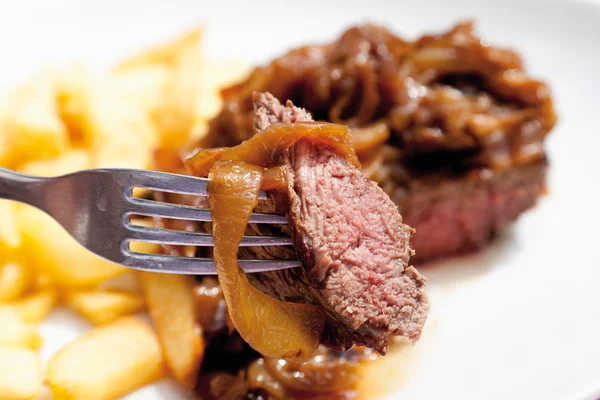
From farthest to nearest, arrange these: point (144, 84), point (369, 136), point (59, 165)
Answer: point (144, 84), point (59, 165), point (369, 136)

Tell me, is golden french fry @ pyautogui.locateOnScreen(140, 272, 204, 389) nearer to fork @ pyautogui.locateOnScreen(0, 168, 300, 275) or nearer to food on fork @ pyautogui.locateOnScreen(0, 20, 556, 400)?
food on fork @ pyautogui.locateOnScreen(0, 20, 556, 400)

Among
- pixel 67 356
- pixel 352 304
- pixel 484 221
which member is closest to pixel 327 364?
pixel 352 304

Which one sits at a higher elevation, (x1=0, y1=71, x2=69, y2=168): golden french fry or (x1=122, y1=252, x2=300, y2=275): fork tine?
(x1=0, y1=71, x2=69, y2=168): golden french fry

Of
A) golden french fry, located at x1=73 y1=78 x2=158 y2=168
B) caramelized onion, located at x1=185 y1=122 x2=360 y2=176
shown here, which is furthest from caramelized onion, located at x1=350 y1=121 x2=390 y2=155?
golden french fry, located at x1=73 y1=78 x2=158 y2=168

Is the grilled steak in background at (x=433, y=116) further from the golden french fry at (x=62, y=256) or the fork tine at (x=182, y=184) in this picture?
the fork tine at (x=182, y=184)

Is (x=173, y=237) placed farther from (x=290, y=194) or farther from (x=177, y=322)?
(x=177, y=322)

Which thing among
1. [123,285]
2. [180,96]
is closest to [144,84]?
[180,96]
